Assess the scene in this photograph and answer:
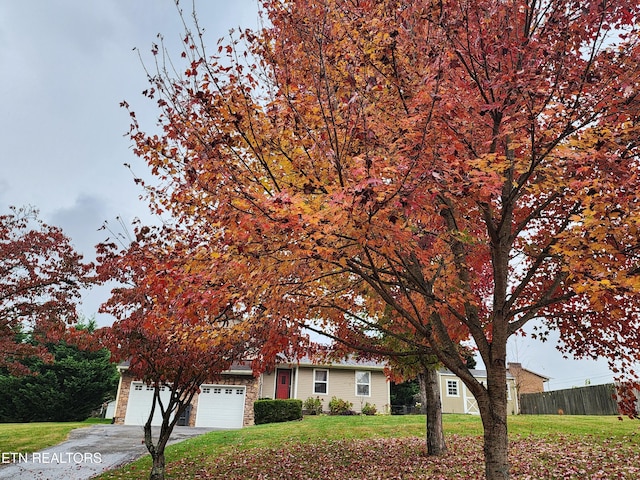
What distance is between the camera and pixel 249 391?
23.5 m

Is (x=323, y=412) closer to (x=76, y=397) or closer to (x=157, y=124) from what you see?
(x=76, y=397)

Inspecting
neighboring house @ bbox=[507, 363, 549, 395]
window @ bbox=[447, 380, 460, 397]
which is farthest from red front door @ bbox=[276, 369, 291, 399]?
neighboring house @ bbox=[507, 363, 549, 395]

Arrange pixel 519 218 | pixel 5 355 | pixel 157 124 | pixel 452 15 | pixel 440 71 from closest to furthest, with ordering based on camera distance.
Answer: pixel 440 71 → pixel 452 15 → pixel 157 124 → pixel 519 218 → pixel 5 355

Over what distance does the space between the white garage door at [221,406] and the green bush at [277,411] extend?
1949mm

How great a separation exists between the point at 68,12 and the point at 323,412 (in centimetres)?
2297

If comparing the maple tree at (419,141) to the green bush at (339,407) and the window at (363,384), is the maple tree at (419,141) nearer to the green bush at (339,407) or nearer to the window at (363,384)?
the green bush at (339,407)

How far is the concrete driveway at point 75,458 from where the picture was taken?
1043 cm

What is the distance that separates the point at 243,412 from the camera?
911 inches

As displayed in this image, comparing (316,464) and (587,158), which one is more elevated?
(587,158)

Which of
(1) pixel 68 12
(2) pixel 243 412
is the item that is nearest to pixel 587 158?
(1) pixel 68 12

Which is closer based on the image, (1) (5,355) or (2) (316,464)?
(2) (316,464)

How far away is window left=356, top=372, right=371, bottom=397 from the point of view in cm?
2592

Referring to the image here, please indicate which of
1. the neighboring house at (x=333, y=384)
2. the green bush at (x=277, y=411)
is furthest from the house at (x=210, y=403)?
the neighboring house at (x=333, y=384)

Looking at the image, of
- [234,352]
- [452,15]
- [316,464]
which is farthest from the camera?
[316,464]
